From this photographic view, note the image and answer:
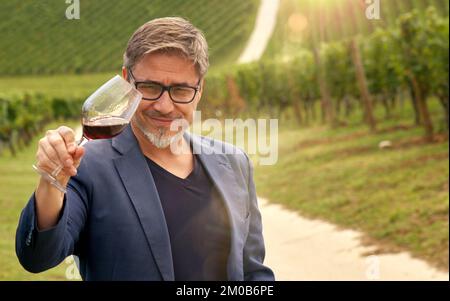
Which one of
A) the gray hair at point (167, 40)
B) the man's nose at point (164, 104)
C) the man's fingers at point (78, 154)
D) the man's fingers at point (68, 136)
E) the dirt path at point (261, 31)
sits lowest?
the man's fingers at point (78, 154)

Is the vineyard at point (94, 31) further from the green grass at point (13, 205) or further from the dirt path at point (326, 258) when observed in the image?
the dirt path at point (326, 258)

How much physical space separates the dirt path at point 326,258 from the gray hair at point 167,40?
6497 mm

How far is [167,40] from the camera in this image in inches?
95.8

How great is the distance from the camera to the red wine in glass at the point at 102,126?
2209 mm

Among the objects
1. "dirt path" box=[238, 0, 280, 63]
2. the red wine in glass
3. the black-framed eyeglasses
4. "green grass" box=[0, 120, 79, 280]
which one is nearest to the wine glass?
the red wine in glass

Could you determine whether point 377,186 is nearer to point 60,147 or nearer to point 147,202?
point 147,202

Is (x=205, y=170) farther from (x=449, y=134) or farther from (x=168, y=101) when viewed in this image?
(x=449, y=134)

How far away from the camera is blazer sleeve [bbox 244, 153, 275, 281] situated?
2.73m

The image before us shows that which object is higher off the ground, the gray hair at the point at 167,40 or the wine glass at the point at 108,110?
the gray hair at the point at 167,40

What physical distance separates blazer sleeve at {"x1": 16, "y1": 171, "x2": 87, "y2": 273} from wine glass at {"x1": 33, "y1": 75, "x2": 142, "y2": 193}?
9.2 inches

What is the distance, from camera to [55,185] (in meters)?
1.98

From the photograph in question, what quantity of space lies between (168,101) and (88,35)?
105290mm

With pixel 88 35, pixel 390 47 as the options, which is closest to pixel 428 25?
pixel 390 47

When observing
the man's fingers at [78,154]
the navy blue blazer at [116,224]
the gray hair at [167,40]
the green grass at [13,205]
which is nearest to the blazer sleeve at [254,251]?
the navy blue blazer at [116,224]
